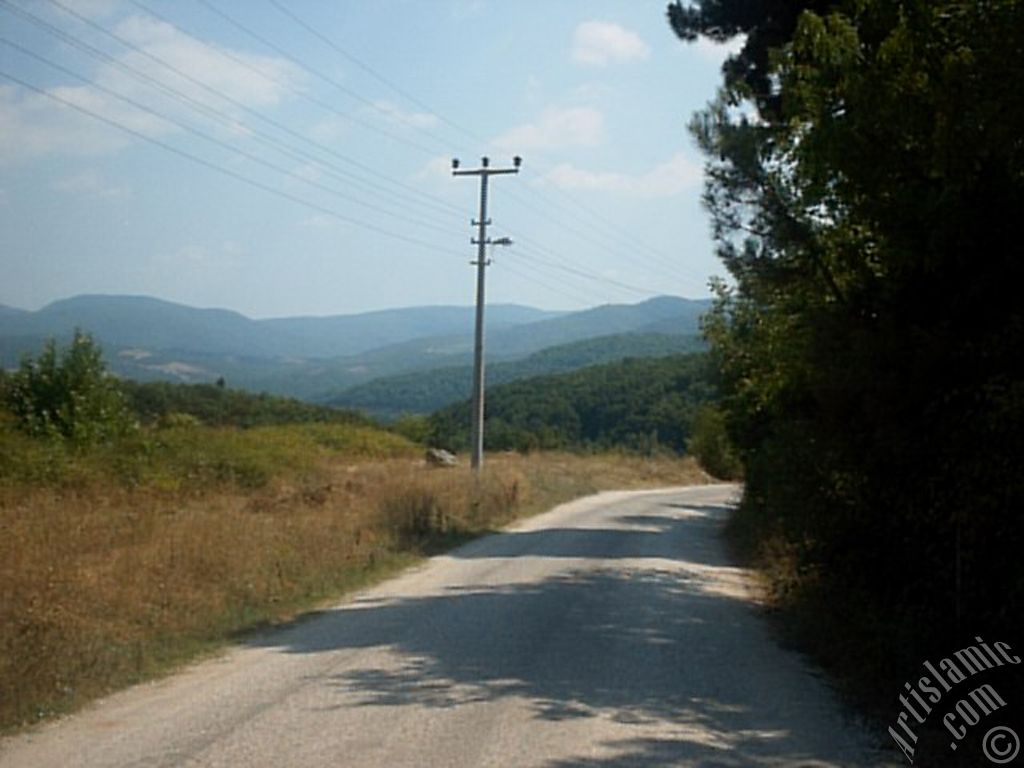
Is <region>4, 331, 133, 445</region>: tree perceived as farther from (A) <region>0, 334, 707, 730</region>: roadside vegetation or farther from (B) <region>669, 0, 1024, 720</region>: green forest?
(B) <region>669, 0, 1024, 720</region>: green forest

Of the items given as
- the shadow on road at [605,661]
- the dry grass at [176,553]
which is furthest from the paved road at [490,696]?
the dry grass at [176,553]

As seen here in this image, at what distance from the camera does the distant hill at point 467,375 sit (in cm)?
13062

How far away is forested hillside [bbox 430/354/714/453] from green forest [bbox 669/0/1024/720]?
61118mm

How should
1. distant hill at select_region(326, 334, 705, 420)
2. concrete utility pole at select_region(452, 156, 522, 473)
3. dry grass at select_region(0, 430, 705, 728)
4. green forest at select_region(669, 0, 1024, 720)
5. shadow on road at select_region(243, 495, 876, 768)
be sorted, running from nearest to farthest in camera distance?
shadow on road at select_region(243, 495, 876, 768)
green forest at select_region(669, 0, 1024, 720)
dry grass at select_region(0, 430, 705, 728)
concrete utility pole at select_region(452, 156, 522, 473)
distant hill at select_region(326, 334, 705, 420)

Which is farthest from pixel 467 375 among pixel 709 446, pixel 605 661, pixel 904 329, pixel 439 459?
pixel 904 329

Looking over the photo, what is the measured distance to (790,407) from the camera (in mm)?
14047

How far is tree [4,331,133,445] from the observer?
37438 millimetres

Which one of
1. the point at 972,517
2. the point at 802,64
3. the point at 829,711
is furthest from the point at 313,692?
the point at 802,64

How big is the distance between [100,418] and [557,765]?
3437cm

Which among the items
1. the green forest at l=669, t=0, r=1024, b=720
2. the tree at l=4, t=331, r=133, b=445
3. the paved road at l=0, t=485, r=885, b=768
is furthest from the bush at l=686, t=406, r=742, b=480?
the green forest at l=669, t=0, r=1024, b=720

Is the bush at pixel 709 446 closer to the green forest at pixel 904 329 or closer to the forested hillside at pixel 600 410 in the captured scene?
the forested hillside at pixel 600 410

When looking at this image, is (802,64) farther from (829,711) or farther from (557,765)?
(557,765)

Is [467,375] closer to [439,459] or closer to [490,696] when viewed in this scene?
[439,459]

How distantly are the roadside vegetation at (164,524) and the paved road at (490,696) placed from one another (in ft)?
2.93
